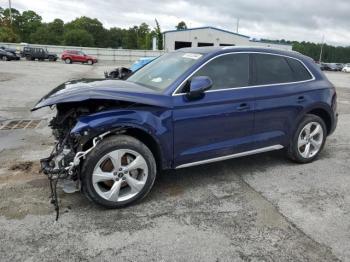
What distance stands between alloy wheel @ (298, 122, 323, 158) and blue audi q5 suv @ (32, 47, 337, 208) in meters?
0.02

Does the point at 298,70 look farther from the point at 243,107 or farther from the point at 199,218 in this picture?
the point at 199,218

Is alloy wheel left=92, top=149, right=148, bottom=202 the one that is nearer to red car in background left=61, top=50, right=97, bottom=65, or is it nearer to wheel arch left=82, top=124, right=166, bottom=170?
wheel arch left=82, top=124, right=166, bottom=170

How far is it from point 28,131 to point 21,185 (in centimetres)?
296

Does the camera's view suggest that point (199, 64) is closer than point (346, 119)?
Yes

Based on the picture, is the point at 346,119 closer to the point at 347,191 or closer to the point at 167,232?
the point at 347,191

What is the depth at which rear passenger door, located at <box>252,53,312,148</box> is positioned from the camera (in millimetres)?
4676

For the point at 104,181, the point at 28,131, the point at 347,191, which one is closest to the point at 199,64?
the point at 104,181

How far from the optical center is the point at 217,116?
425 centimetres

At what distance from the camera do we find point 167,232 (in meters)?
3.42

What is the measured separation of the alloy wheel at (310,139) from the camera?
527 cm

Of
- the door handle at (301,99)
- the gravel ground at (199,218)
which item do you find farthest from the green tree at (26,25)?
the door handle at (301,99)

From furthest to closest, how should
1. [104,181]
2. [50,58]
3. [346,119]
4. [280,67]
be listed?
[50,58] → [346,119] → [280,67] → [104,181]

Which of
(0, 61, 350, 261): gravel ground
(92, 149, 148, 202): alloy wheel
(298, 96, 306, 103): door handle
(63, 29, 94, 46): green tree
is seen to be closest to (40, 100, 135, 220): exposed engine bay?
(92, 149, 148, 202): alloy wheel

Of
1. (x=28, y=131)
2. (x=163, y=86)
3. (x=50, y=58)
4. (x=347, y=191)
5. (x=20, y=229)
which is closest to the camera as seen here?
(x=20, y=229)
